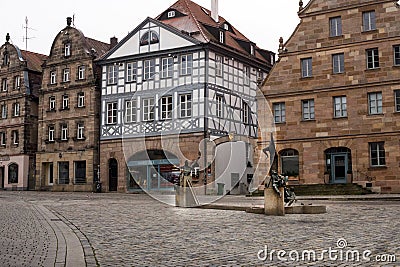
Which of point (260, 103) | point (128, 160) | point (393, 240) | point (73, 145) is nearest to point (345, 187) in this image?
point (260, 103)

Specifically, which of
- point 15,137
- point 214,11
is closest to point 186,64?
point 214,11

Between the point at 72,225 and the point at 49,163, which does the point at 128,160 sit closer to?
the point at 49,163

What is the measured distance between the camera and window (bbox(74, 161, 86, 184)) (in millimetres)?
40438

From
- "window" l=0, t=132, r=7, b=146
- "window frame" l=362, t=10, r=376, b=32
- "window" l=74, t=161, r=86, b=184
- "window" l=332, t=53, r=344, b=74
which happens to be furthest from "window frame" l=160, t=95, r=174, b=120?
"window" l=0, t=132, r=7, b=146

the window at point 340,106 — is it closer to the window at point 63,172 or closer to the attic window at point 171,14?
the attic window at point 171,14

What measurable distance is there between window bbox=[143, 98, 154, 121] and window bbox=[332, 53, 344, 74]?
12640 millimetres

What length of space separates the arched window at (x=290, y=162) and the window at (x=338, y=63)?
4.88m

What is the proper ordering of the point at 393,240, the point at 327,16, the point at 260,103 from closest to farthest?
1. the point at 393,240
2. the point at 327,16
3. the point at 260,103

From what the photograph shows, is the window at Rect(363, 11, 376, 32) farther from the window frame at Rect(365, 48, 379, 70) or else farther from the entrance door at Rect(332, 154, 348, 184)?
the entrance door at Rect(332, 154, 348, 184)

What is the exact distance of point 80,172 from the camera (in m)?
40.8

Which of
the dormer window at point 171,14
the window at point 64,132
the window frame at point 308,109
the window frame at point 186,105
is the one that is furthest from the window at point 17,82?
the window frame at point 308,109

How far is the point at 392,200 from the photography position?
22.3 metres

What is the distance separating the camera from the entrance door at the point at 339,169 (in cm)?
2834

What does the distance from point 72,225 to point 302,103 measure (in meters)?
19.9
